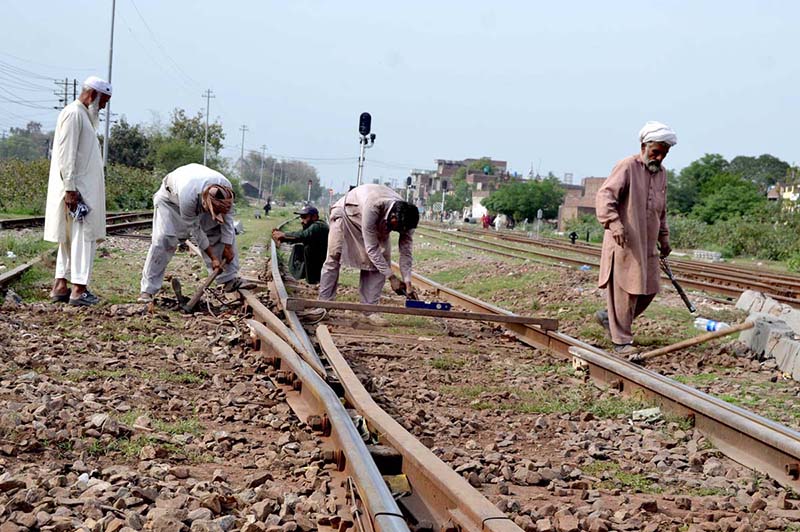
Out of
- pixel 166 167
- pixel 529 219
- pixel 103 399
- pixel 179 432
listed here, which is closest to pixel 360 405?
pixel 179 432

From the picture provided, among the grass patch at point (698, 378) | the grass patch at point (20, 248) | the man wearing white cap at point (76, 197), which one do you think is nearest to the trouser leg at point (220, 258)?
the man wearing white cap at point (76, 197)

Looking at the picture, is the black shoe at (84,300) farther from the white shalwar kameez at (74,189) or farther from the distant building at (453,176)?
the distant building at (453,176)

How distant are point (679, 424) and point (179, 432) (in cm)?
258

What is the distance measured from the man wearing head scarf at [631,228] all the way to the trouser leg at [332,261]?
2.37 metres

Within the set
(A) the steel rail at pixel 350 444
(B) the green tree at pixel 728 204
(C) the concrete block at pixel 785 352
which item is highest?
(B) the green tree at pixel 728 204

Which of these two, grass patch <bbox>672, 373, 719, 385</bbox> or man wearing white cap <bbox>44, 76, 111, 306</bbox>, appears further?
man wearing white cap <bbox>44, 76, 111, 306</bbox>

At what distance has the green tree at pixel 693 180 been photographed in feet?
249

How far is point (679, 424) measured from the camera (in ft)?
→ 15.2

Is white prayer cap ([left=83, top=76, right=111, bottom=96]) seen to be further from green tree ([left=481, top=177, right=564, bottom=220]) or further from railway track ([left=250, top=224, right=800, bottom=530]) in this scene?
green tree ([left=481, top=177, right=564, bottom=220])

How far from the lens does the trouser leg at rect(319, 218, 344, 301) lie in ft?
25.9

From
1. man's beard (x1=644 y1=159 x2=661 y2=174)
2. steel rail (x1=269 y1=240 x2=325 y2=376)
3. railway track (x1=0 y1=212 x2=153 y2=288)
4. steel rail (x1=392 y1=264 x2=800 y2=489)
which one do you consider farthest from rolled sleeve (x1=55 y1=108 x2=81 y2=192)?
man's beard (x1=644 y1=159 x2=661 y2=174)

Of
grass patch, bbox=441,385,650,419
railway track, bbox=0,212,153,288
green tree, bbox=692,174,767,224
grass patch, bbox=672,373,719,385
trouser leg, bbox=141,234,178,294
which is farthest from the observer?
green tree, bbox=692,174,767,224

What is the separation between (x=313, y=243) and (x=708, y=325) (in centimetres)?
423

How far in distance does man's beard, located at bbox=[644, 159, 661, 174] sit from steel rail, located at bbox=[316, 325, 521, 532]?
3595mm
